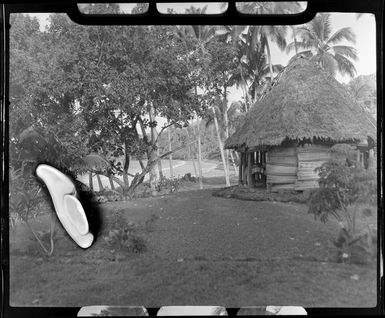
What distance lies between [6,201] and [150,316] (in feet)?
3.40

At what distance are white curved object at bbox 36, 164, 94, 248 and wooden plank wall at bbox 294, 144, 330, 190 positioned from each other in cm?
125

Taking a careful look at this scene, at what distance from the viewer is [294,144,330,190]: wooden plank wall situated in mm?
2689

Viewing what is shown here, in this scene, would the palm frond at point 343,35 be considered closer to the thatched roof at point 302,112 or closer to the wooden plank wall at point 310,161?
the thatched roof at point 302,112

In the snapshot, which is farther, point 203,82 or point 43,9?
point 203,82

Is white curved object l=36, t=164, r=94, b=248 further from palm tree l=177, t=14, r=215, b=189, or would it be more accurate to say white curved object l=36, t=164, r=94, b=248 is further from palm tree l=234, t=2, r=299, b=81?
palm tree l=234, t=2, r=299, b=81

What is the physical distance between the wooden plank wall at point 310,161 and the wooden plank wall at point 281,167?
0.13 ft

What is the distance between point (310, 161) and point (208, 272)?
2.83 feet

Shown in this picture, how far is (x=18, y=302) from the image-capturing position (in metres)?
2.64

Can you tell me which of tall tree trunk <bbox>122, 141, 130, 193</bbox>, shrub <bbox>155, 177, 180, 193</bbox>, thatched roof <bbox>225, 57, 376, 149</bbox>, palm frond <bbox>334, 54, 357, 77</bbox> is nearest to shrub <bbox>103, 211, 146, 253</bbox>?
tall tree trunk <bbox>122, 141, 130, 193</bbox>

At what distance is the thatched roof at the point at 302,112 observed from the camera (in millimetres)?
2703

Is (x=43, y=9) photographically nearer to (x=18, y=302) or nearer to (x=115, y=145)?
(x=115, y=145)

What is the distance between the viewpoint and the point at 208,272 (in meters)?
2.65

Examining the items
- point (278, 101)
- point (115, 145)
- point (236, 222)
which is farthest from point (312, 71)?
point (115, 145)


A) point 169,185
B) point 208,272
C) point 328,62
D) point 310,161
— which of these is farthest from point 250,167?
point 328,62
